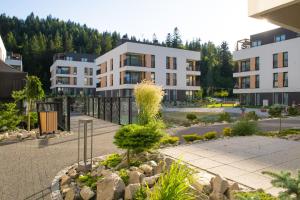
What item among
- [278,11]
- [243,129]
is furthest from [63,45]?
[278,11]

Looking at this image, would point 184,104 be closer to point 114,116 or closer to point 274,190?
point 114,116

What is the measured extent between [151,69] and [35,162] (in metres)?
35.7

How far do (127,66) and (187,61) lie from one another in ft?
41.0

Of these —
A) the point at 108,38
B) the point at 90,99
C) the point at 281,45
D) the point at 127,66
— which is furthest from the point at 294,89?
the point at 108,38

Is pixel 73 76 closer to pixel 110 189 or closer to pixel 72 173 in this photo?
pixel 72 173

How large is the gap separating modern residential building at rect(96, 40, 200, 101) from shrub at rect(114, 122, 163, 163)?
32.7 m

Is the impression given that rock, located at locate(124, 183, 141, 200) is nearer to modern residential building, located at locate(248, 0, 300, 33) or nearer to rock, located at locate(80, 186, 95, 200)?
rock, located at locate(80, 186, 95, 200)

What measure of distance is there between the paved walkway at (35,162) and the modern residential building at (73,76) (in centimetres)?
5645

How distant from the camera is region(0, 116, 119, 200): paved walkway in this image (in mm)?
5562

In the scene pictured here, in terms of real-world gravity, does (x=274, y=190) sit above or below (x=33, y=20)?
below

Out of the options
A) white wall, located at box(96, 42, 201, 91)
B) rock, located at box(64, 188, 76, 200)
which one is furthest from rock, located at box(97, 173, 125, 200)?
white wall, located at box(96, 42, 201, 91)

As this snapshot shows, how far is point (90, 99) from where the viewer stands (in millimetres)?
24406

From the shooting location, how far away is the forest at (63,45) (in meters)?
79.8

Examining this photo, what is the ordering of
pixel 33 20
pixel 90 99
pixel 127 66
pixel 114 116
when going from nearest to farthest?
pixel 114 116, pixel 90 99, pixel 127 66, pixel 33 20
